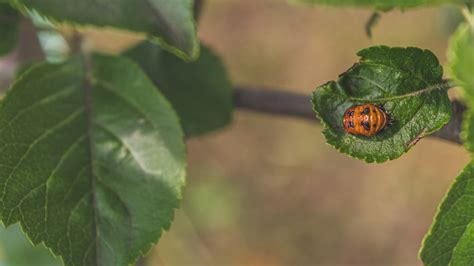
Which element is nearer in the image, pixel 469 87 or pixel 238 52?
pixel 469 87

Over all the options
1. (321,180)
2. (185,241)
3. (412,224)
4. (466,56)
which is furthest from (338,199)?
(466,56)

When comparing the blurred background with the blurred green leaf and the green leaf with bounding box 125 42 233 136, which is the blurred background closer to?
the blurred green leaf

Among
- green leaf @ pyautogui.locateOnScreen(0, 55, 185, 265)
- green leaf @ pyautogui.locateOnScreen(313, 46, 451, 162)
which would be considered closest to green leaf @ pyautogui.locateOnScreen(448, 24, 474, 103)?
green leaf @ pyautogui.locateOnScreen(313, 46, 451, 162)

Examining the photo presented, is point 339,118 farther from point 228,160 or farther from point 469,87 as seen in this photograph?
point 228,160

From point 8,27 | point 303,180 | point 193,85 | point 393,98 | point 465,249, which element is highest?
point 393,98

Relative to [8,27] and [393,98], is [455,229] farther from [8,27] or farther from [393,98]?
Result: [8,27]

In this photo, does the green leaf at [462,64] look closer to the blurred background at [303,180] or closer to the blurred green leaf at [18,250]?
the blurred green leaf at [18,250]

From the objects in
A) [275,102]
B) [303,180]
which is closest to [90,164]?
[275,102]
